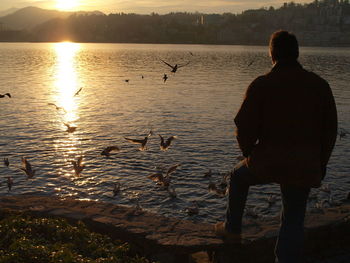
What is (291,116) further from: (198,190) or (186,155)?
(186,155)

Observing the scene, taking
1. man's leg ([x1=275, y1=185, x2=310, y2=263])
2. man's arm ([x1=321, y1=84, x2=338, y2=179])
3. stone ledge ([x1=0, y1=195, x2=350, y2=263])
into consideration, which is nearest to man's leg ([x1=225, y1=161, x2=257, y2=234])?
stone ledge ([x1=0, y1=195, x2=350, y2=263])

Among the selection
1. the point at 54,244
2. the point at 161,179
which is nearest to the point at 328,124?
the point at 54,244

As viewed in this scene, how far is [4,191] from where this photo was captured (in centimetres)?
1233

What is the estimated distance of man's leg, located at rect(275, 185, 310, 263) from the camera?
5.46m

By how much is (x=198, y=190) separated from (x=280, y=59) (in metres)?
7.80

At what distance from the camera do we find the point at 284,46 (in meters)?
5.37

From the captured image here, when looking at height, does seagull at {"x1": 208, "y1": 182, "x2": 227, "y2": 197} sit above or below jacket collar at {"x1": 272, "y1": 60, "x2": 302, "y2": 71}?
below

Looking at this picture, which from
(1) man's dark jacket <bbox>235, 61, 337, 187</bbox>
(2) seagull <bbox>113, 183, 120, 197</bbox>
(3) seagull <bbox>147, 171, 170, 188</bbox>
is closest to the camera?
(1) man's dark jacket <bbox>235, 61, 337, 187</bbox>

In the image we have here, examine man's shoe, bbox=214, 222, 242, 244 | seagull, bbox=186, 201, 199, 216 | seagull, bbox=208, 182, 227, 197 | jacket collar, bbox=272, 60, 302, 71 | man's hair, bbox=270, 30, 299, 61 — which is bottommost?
seagull, bbox=186, 201, 199, 216

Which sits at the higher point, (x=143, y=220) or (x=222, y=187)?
(x=143, y=220)

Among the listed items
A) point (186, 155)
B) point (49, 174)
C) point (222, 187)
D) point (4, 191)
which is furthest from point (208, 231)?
point (186, 155)

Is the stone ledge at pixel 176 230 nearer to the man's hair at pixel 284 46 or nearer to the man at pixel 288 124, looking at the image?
the man at pixel 288 124

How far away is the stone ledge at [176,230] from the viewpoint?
22.7 feet

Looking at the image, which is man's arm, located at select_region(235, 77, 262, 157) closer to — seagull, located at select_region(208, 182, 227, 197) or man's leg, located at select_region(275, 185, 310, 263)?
man's leg, located at select_region(275, 185, 310, 263)
